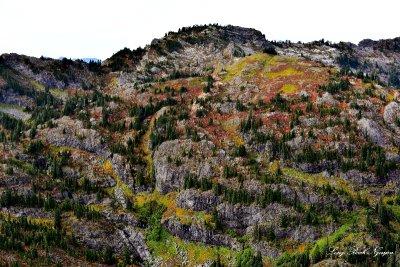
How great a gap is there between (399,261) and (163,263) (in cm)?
7337

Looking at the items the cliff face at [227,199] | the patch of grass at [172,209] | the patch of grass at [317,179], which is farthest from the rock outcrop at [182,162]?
the patch of grass at [317,179]

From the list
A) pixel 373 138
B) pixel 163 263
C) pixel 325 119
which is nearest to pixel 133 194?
pixel 163 263

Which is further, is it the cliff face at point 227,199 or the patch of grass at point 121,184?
the patch of grass at point 121,184

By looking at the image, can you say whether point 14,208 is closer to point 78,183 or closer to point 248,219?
point 78,183

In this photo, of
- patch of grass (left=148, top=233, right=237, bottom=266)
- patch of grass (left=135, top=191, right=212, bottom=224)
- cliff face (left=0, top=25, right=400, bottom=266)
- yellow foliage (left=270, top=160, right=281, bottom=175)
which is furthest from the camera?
yellow foliage (left=270, top=160, right=281, bottom=175)

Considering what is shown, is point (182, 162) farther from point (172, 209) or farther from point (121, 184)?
point (121, 184)

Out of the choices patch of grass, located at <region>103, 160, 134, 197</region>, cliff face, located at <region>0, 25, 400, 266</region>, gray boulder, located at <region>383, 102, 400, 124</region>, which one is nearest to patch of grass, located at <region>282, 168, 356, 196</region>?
cliff face, located at <region>0, 25, 400, 266</region>

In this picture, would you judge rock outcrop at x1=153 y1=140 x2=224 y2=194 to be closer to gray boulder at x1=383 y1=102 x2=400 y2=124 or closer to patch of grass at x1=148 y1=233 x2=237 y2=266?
patch of grass at x1=148 y1=233 x2=237 y2=266

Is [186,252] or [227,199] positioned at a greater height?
[227,199]

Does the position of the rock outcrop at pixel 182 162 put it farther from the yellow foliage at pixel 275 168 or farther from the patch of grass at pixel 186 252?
the patch of grass at pixel 186 252

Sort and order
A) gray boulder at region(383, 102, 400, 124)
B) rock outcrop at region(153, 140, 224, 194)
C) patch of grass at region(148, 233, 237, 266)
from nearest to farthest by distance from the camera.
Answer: patch of grass at region(148, 233, 237, 266), rock outcrop at region(153, 140, 224, 194), gray boulder at region(383, 102, 400, 124)

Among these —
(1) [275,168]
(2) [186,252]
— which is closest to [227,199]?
(1) [275,168]

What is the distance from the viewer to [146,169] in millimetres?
196875

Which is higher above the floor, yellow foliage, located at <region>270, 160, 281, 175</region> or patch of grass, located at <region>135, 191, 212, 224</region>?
yellow foliage, located at <region>270, 160, 281, 175</region>
